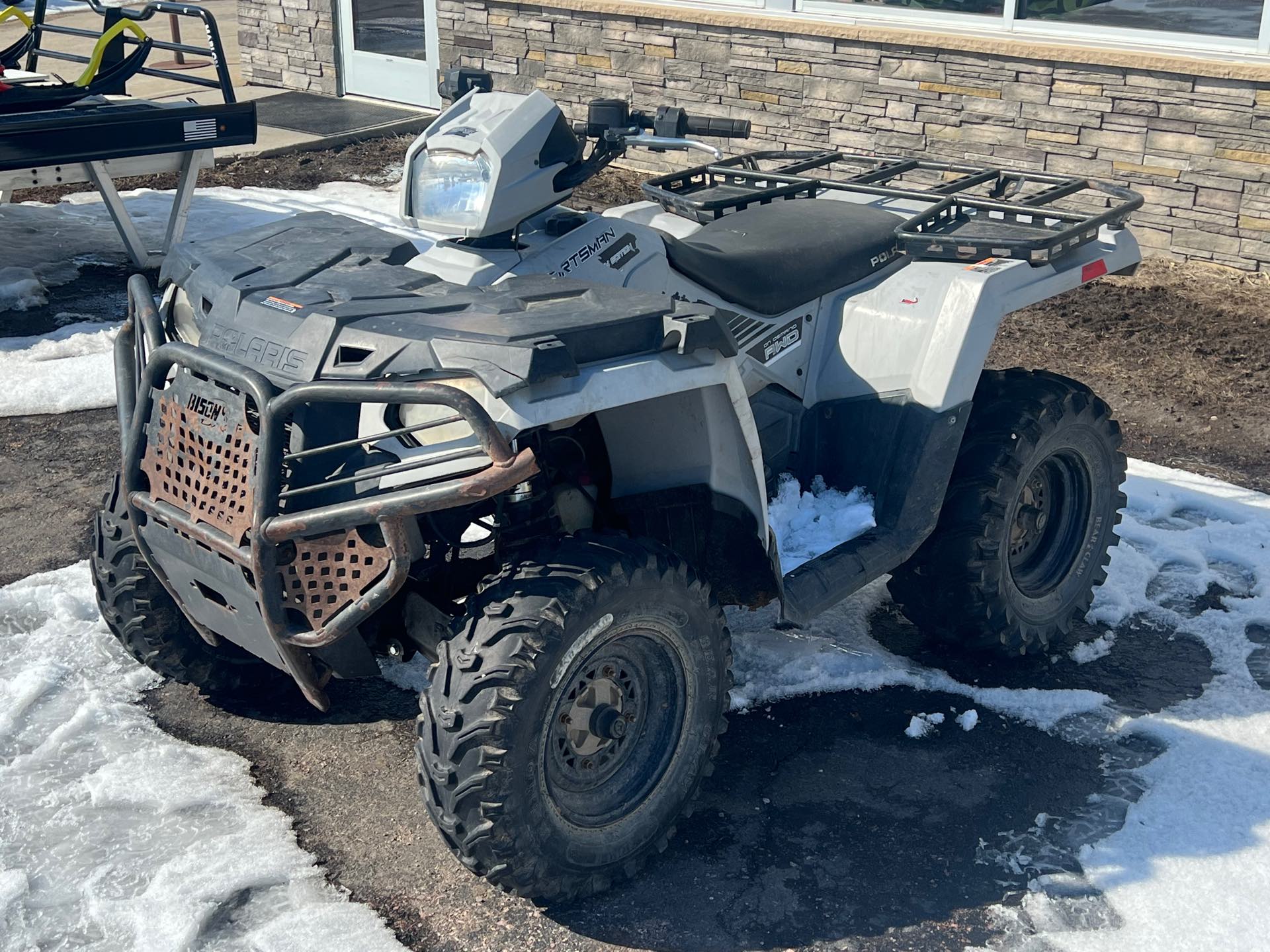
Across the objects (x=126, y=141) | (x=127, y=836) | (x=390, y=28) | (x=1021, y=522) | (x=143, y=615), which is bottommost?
(x=127, y=836)

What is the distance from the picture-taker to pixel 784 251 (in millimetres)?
4000

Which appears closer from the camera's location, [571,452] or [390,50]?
[571,452]

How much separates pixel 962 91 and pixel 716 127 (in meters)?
5.01

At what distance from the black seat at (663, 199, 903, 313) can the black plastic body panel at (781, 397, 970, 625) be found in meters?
0.39

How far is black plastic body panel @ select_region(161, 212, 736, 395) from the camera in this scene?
2873mm

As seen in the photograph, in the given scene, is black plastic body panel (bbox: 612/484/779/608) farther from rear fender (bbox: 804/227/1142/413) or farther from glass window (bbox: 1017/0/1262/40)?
glass window (bbox: 1017/0/1262/40)

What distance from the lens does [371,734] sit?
3.91 m

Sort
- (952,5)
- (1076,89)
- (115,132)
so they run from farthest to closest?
(952,5)
(1076,89)
(115,132)

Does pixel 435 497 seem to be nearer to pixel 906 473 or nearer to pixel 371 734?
pixel 371 734

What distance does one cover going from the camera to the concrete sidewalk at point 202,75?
1120 cm

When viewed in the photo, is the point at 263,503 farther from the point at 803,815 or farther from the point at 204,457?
the point at 803,815

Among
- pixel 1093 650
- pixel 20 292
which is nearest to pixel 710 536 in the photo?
pixel 1093 650

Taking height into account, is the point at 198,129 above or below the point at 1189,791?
above

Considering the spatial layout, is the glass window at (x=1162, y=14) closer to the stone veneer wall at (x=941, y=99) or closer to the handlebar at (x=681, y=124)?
the stone veneer wall at (x=941, y=99)
